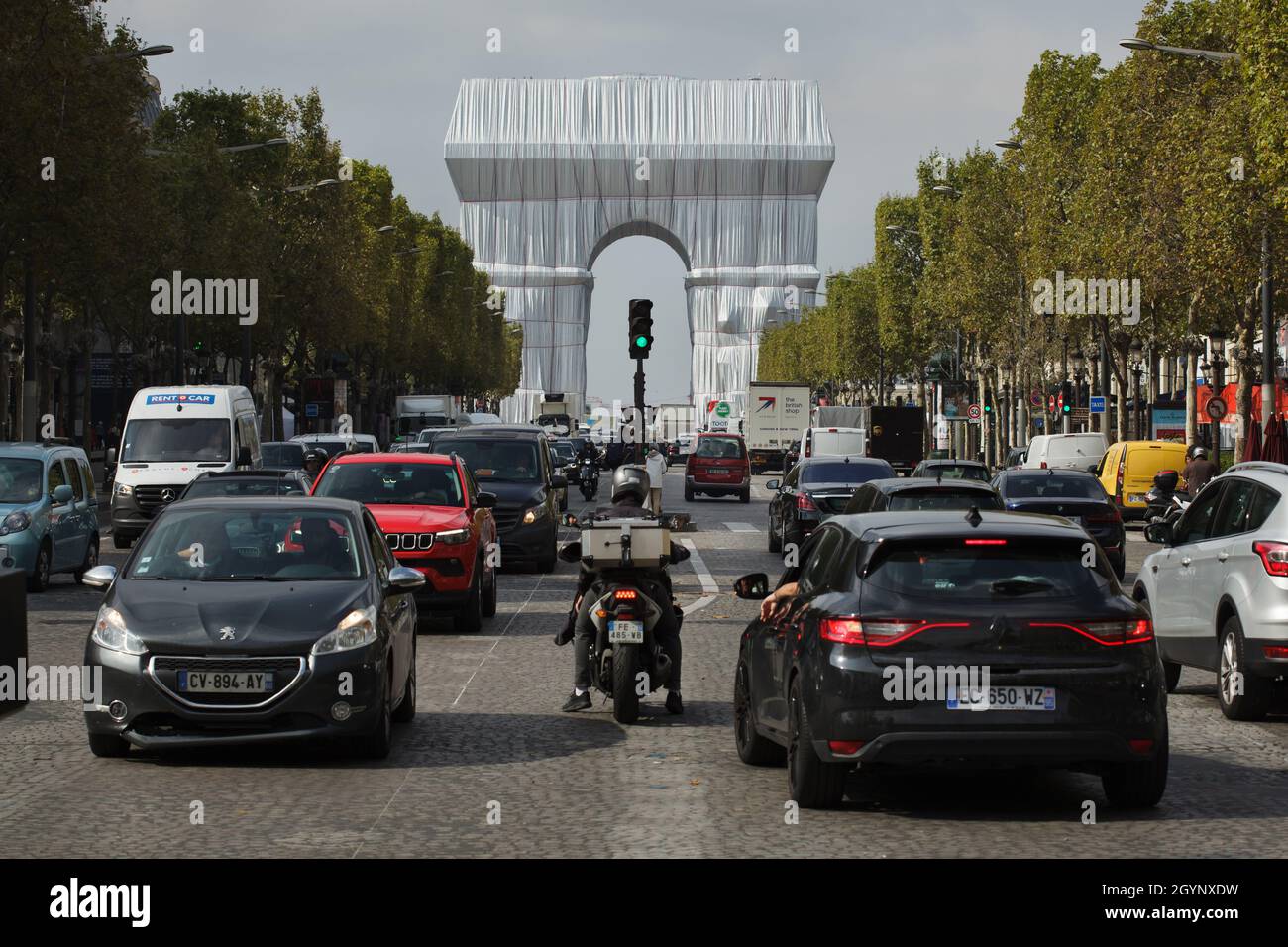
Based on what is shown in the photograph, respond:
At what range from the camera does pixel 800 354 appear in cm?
13812

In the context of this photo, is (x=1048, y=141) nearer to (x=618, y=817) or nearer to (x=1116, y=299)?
(x=1116, y=299)

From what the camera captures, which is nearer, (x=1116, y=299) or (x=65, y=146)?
(x=65, y=146)

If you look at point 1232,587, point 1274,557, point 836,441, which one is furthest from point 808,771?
point 836,441

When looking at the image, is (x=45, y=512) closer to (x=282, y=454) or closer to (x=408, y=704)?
(x=408, y=704)

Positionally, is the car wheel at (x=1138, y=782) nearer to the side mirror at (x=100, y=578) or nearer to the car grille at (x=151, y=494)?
the side mirror at (x=100, y=578)

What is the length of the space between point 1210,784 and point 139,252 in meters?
37.9

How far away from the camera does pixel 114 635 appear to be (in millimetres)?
11633

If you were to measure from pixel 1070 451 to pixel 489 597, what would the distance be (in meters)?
29.4

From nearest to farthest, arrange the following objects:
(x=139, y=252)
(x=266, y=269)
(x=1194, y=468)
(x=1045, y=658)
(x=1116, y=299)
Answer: (x=1045, y=658), (x=1194, y=468), (x=139, y=252), (x=1116, y=299), (x=266, y=269)

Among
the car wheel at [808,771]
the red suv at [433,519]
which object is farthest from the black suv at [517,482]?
the car wheel at [808,771]

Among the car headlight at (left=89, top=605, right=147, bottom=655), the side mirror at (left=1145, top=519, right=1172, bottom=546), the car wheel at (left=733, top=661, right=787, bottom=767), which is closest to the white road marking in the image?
the side mirror at (left=1145, top=519, right=1172, bottom=546)

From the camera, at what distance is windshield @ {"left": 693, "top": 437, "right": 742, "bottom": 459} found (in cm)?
5772

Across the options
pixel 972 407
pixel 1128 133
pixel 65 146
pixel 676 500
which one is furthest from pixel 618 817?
pixel 972 407

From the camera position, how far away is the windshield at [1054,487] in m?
28.9
